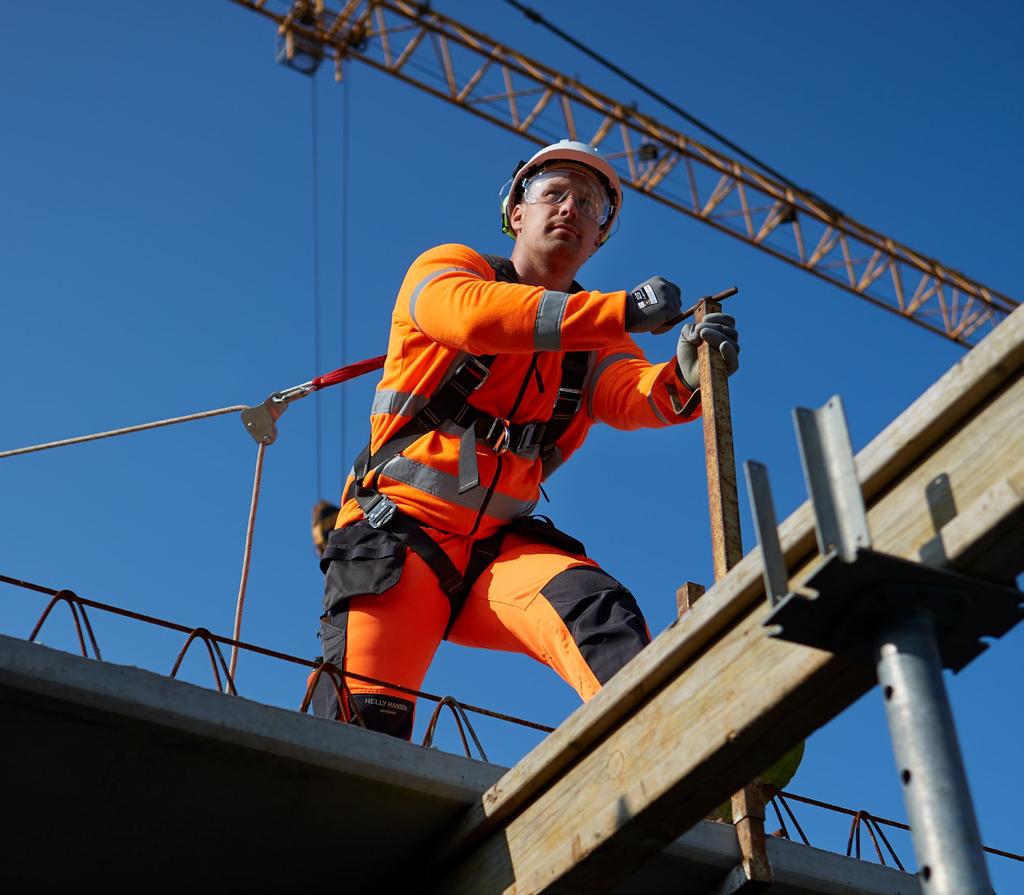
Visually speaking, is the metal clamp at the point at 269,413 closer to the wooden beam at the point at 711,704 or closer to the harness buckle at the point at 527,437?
the harness buckle at the point at 527,437

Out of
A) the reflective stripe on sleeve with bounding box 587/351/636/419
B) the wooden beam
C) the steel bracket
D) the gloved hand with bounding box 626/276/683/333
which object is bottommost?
the steel bracket

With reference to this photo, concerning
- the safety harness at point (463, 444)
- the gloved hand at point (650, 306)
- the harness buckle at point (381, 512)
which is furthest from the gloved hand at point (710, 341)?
the harness buckle at point (381, 512)

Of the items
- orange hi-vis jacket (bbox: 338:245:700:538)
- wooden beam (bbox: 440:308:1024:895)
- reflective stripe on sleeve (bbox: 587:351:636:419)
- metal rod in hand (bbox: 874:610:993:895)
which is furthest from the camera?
reflective stripe on sleeve (bbox: 587:351:636:419)

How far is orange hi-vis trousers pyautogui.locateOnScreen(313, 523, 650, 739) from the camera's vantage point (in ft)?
16.5

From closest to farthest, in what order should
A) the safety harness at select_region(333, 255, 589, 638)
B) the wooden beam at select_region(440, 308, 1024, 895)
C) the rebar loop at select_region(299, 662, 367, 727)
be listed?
the wooden beam at select_region(440, 308, 1024, 895) < the rebar loop at select_region(299, 662, 367, 727) < the safety harness at select_region(333, 255, 589, 638)

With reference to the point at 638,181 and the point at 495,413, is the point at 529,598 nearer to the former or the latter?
the point at 495,413

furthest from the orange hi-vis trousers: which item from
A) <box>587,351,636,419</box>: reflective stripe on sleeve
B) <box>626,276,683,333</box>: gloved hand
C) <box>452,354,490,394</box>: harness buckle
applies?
<box>626,276,683,333</box>: gloved hand

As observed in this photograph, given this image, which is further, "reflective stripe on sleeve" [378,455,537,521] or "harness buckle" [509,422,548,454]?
"harness buckle" [509,422,548,454]

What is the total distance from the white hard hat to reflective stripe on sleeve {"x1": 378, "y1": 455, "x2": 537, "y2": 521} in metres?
1.38

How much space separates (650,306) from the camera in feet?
16.8

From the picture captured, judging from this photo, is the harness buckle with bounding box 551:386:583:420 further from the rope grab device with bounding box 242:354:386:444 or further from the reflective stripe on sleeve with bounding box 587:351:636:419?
the rope grab device with bounding box 242:354:386:444

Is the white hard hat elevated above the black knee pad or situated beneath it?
elevated above

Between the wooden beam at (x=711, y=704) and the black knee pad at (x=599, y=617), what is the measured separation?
2.58 feet

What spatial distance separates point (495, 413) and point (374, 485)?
0.55 m
